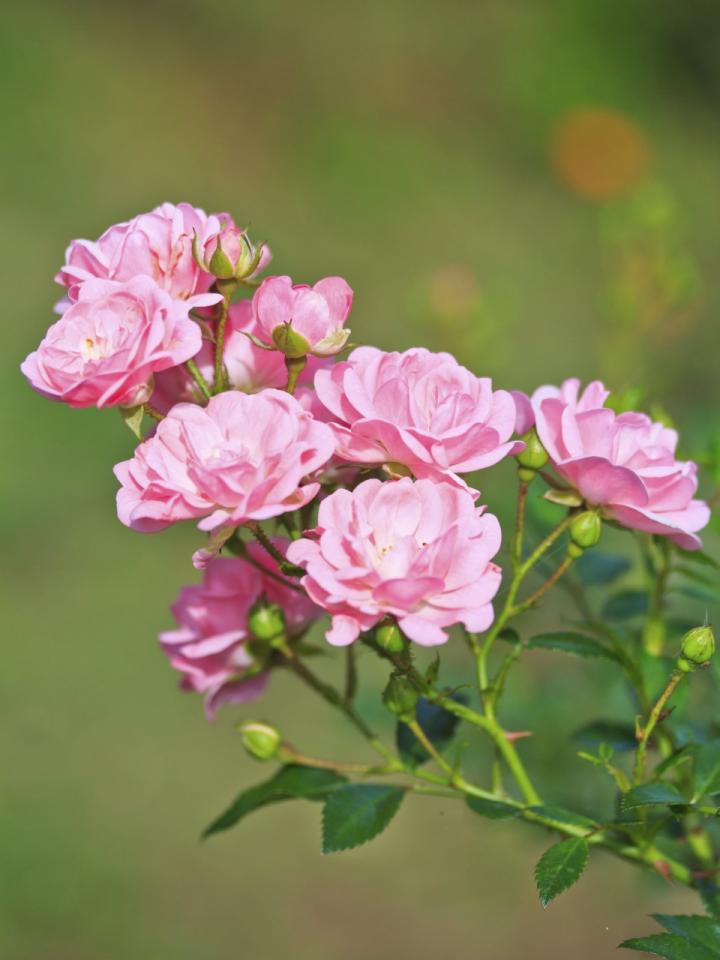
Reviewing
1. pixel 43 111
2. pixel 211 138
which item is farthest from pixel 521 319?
pixel 43 111

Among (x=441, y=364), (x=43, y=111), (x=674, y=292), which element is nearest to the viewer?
(x=441, y=364)

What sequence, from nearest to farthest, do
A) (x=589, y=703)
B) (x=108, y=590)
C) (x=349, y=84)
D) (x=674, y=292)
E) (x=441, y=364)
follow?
(x=441, y=364), (x=589, y=703), (x=674, y=292), (x=108, y=590), (x=349, y=84)

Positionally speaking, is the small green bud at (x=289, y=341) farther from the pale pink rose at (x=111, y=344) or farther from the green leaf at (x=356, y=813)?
the green leaf at (x=356, y=813)

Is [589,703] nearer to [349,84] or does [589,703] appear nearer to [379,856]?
[379,856]

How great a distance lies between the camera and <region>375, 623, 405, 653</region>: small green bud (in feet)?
1.80

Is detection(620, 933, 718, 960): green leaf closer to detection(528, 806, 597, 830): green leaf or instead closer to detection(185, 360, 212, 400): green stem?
detection(528, 806, 597, 830): green leaf

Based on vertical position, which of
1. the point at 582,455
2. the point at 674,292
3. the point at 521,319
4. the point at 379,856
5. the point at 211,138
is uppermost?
the point at 582,455

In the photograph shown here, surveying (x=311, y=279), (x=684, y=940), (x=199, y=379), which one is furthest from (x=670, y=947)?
(x=311, y=279)

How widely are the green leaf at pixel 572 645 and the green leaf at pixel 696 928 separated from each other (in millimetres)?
140

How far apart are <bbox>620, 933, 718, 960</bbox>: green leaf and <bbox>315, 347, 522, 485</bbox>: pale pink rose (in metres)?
0.23

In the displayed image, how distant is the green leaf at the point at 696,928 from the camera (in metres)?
0.58

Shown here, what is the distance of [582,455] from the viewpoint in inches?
23.7

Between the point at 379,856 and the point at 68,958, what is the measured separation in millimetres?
525

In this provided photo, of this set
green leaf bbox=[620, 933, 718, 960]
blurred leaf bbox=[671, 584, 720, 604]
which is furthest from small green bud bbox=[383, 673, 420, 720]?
blurred leaf bbox=[671, 584, 720, 604]
